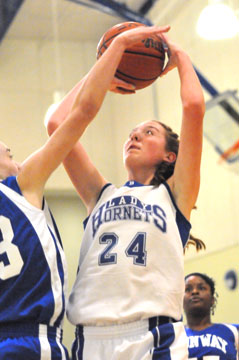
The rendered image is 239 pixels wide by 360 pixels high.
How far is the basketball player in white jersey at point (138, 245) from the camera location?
277 centimetres

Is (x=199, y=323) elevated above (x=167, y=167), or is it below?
below

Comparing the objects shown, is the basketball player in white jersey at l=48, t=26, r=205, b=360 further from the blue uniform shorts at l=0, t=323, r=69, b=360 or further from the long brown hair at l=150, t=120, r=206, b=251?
the blue uniform shorts at l=0, t=323, r=69, b=360

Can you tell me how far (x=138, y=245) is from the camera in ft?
9.46

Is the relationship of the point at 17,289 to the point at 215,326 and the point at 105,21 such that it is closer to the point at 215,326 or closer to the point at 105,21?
the point at 215,326

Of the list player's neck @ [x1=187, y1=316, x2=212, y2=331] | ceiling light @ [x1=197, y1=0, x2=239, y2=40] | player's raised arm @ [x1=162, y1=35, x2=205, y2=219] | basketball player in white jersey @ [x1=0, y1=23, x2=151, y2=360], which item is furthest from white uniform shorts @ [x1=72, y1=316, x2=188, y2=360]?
ceiling light @ [x1=197, y1=0, x2=239, y2=40]

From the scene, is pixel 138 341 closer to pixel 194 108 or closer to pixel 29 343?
pixel 29 343

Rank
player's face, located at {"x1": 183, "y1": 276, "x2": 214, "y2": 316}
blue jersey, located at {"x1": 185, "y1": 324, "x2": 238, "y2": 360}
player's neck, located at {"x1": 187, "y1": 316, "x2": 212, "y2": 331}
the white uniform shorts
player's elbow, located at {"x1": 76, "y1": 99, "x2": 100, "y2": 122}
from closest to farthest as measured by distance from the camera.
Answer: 1. the white uniform shorts
2. player's elbow, located at {"x1": 76, "y1": 99, "x2": 100, "y2": 122}
3. blue jersey, located at {"x1": 185, "y1": 324, "x2": 238, "y2": 360}
4. player's neck, located at {"x1": 187, "y1": 316, "x2": 212, "y2": 331}
5. player's face, located at {"x1": 183, "y1": 276, "x2": 214, "y2": 316}

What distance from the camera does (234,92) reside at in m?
8.54

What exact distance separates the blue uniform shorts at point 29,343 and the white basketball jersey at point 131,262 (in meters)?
0.26

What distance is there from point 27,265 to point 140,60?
124 cm

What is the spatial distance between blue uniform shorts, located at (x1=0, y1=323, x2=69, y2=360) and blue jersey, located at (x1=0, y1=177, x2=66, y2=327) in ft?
0.09

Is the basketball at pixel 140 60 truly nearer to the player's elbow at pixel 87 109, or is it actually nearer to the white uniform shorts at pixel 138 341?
the player's elbow at pixel 87 109

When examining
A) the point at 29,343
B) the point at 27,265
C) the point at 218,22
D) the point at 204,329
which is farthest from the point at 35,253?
the point at 218,22

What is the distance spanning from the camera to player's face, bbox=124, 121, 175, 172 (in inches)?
128
